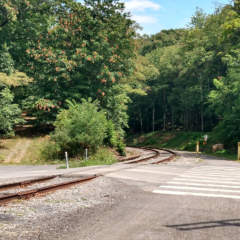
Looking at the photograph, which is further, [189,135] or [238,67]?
[189,135]

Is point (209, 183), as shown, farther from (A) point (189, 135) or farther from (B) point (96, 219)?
(A) point (189, 135)

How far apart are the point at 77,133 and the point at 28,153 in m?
7.06

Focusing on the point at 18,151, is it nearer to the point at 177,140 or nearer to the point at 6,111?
the point at 6,111

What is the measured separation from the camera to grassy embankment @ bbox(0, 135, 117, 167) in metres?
21.4

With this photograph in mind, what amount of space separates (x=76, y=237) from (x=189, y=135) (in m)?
44.8

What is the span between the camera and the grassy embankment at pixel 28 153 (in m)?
21.4

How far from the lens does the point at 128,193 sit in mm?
7688

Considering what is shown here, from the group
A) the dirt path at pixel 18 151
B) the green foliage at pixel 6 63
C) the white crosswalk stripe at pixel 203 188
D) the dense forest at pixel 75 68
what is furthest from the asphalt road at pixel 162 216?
the green foliage at pixel 6 63

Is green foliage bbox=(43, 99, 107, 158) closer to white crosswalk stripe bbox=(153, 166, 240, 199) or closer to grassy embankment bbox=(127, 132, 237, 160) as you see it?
white crosswalk stripe bbox=(153, 166, 240, 199)

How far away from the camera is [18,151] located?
1027 inches

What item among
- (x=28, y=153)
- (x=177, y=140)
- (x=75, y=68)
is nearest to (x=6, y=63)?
(x=75, y=68)

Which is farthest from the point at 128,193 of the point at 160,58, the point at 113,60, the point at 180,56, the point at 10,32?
the point at 160,58

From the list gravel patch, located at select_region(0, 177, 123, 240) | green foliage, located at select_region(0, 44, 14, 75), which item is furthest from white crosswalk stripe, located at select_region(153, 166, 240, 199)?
green foliage, located at select_region(0, 44, 14, 75)

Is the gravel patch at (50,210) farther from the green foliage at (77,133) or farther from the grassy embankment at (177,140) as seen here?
the grassy embankment at (177,140)
